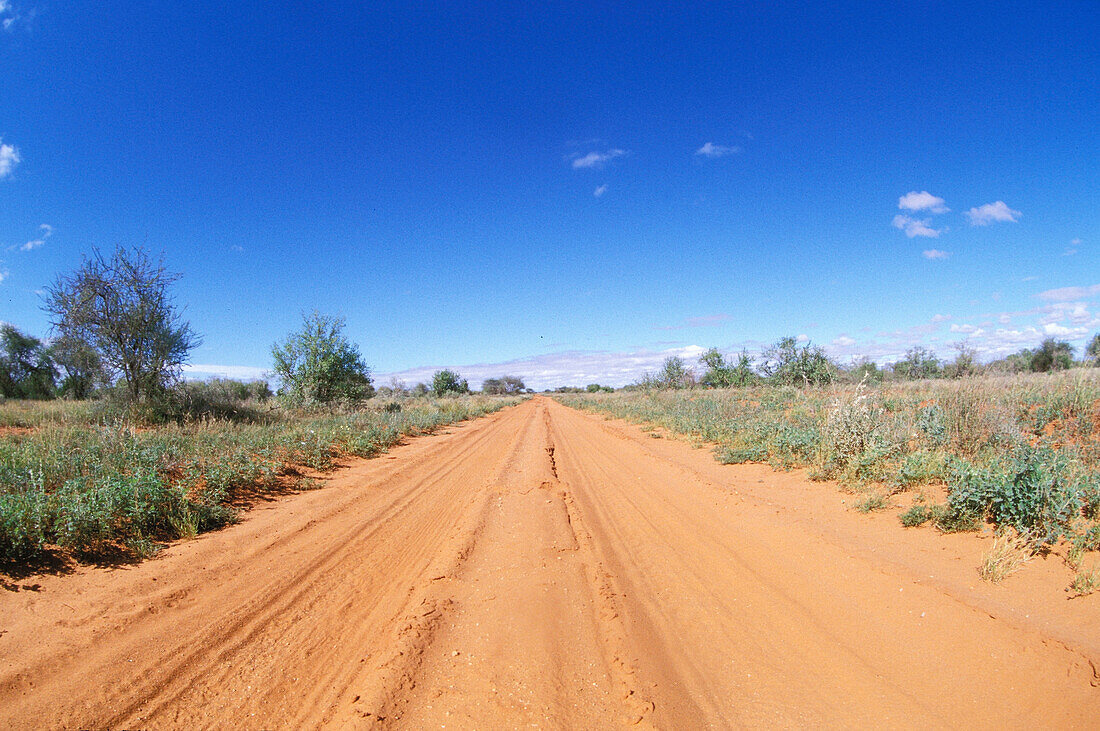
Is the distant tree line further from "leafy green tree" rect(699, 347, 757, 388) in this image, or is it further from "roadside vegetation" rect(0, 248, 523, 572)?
"roadside vegetation" rect(0, 248, 523, 572)

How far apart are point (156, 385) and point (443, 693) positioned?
19.2 m

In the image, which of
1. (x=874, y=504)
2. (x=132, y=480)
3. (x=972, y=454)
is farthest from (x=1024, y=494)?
(x=132, y=480)

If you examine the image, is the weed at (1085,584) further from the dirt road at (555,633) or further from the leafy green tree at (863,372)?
the leafy green tree at (863,372)

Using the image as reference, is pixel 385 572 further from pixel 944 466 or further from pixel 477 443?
pixel 477 443

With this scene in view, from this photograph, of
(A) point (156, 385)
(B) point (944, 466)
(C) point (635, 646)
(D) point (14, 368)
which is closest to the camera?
(C) point (635, 646)

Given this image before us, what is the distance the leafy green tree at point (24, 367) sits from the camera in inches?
1185

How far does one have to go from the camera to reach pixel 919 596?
4.07m

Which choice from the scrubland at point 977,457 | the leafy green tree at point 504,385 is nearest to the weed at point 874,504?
the scrubland at point 977,457

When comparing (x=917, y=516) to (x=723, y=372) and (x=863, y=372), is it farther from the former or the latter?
(x=723, y=372)

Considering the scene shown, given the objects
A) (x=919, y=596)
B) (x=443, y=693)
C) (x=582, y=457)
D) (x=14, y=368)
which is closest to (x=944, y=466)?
(x=919, y=596)

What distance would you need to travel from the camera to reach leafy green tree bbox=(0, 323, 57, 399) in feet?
98.7

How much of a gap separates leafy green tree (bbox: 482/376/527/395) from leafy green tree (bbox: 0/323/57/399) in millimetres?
98812

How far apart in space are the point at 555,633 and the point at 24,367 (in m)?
45.2

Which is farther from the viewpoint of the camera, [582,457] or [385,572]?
[582,457]
